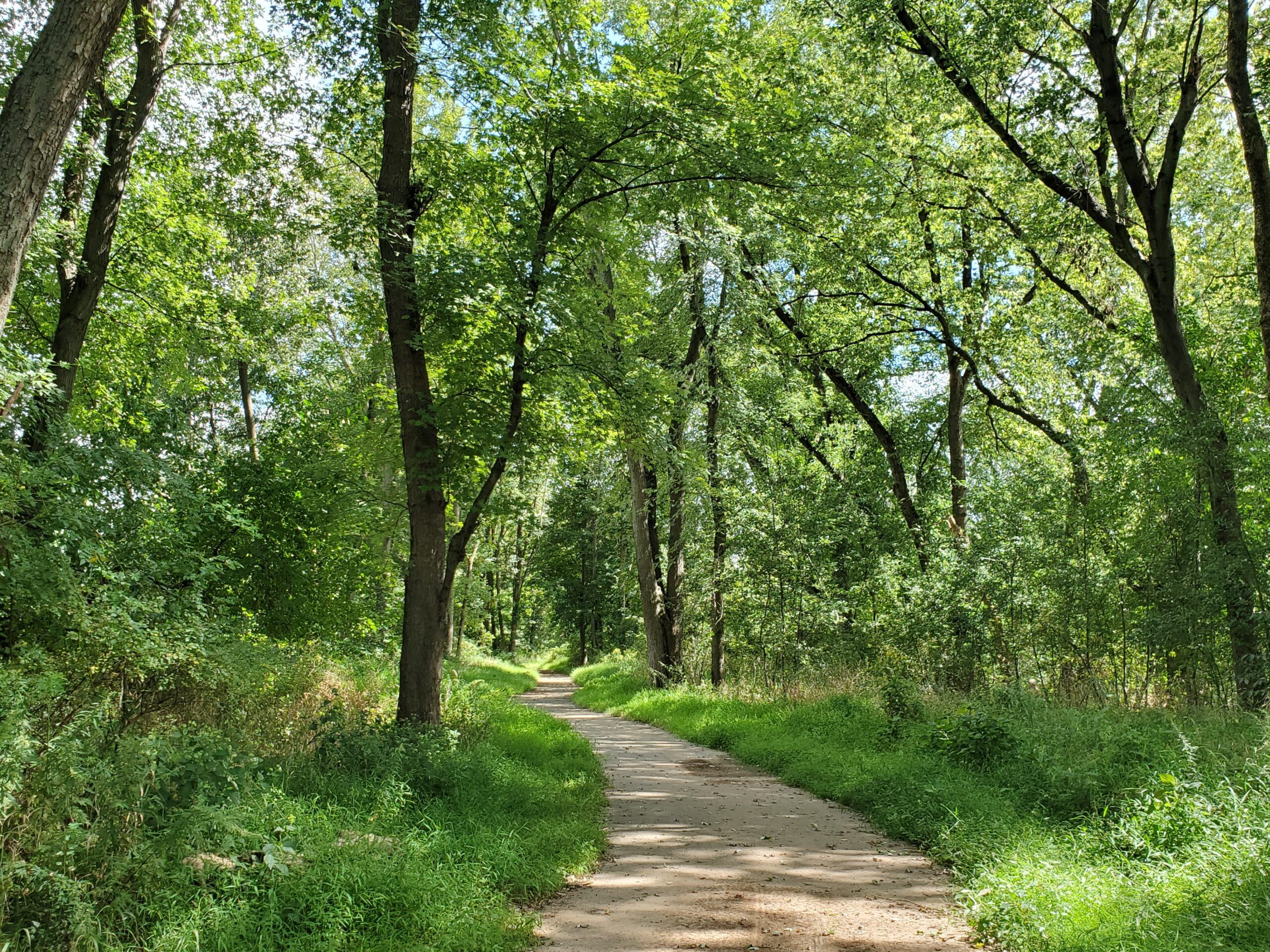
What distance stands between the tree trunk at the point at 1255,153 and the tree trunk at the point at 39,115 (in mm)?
9319

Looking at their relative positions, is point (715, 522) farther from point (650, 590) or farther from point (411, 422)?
point (411, 422)

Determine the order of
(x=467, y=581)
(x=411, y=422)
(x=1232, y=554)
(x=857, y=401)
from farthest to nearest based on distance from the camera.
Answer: (x=467, y=581) → (x=857, y=401) → (x=411, y=422) → (x=1232, y=554)

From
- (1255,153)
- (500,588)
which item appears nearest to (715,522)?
(1255,153)

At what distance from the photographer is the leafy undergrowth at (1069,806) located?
405 centimetres

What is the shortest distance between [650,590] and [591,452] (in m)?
8.14

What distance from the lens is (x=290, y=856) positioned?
168 inches

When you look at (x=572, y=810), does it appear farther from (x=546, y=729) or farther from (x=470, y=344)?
(x=470, y=344)

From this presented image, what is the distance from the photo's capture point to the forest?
170 inches

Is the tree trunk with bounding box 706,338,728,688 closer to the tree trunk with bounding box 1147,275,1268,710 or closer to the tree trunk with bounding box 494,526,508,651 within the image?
the tree trunk with bounding box 1147,275,1268,710

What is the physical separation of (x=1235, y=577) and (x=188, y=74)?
13598 mm

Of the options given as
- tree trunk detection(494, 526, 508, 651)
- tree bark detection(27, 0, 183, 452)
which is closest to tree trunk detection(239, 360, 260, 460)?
tree bark detection(27, 0, 183, 452)

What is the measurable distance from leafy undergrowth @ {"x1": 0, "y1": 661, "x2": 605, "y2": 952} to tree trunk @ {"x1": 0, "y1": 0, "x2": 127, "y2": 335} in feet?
9.10

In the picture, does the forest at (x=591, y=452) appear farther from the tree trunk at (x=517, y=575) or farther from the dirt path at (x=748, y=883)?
the tree trunk at (x=517, y=575)

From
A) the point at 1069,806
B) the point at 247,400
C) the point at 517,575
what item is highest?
the point at 247,400
